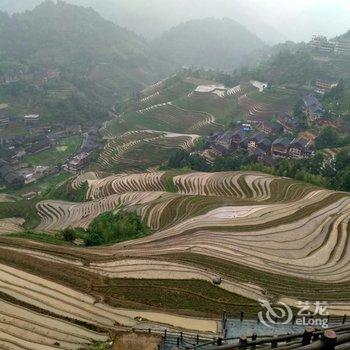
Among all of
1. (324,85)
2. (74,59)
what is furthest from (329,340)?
→ (74,59)

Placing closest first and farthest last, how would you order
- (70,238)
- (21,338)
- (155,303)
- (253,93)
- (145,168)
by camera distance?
(21,338) → (155,303) → (70,238) → (145,168) → (253,93)

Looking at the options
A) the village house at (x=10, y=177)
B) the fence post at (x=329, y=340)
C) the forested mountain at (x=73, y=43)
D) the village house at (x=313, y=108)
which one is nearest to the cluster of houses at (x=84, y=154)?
the village house at (x=10, y=177)

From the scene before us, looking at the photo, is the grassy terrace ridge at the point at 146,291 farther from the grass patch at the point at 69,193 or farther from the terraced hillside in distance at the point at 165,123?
the terraced hillside in distance at the point at 165,123

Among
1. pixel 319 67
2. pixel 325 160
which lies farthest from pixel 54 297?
pixel 319 67

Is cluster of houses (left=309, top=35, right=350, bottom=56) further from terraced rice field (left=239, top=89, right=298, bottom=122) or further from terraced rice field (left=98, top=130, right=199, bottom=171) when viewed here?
terraced rice field (left=98, top=130, right=199, bottom=171)

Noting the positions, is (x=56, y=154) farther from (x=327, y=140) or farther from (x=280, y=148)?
(x=327, y=140)

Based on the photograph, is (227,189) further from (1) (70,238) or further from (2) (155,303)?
(2) (155,303)
